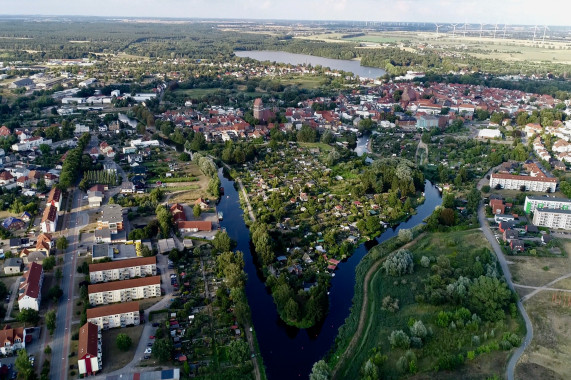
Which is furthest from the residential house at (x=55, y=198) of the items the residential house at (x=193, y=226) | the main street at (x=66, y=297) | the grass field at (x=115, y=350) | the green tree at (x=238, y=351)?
the green tree at (x=238, y=351)

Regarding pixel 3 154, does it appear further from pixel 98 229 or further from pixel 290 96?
pixel 290 96

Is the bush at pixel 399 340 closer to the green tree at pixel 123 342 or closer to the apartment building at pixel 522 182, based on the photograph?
the green tree at pixel 123 342

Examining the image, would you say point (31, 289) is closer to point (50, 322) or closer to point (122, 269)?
point (50, 322)

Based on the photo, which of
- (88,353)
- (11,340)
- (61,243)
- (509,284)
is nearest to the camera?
(88,353)

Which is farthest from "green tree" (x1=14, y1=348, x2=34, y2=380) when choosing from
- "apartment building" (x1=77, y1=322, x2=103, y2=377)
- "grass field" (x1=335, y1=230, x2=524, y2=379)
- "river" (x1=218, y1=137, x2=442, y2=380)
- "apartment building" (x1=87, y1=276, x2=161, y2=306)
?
"grass field" (x1=335, y1=230, x2=524, y2=379)

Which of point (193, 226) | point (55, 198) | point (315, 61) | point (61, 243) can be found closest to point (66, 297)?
point (61, 243)

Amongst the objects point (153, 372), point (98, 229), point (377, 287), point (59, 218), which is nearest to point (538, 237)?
point (377, 287)

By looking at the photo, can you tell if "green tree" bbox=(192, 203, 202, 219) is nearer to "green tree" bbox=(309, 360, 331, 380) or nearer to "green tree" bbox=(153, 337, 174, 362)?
"green tree" bbox=(153, 337, 174, 362)
